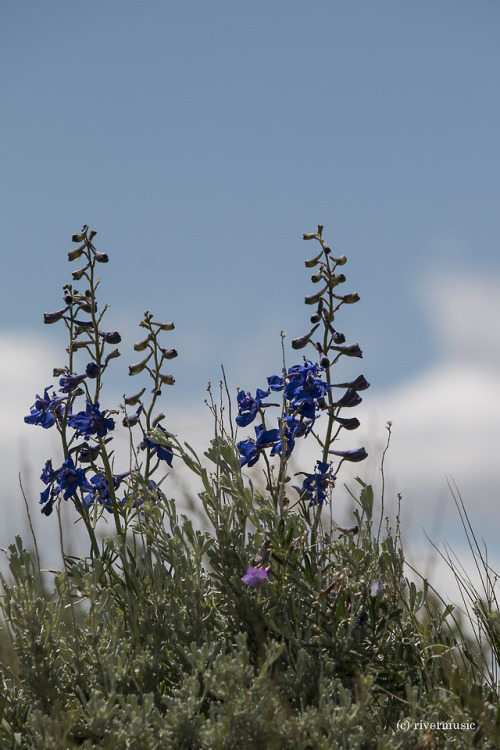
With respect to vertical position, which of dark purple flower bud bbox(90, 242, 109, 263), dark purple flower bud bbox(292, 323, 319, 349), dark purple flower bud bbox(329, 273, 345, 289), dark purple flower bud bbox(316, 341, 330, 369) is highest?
dark purple flower bud bbox(90, 242, 109, 263)

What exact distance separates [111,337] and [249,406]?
830 millimetres

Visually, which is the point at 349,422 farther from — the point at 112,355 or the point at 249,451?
the point at 112,355

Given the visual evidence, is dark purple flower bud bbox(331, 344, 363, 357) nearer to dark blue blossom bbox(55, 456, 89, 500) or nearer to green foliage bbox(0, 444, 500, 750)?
green foliage bbox(0, 444, 500, 750)

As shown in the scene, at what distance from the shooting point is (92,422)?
3824mm

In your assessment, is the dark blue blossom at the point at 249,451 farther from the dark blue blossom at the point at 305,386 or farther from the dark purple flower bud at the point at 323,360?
the dark purple flower bud at the point at 323,360

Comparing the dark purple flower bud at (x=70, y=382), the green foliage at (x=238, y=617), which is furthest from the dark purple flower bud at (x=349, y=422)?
the dark purple flower bud at (x=70, y=382)

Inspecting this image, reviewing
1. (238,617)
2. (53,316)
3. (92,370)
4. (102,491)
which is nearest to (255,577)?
(238,617)

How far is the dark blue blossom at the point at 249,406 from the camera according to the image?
368cm

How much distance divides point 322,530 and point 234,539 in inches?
15.4

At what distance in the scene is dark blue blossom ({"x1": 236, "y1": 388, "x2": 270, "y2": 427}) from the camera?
368 cm

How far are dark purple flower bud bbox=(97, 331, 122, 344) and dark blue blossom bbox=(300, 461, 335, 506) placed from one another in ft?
3.98

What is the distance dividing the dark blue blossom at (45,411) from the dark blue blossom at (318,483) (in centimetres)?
133

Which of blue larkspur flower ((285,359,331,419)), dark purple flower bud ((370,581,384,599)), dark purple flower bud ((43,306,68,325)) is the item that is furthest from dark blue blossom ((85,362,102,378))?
dark purple flower bud ((370,581,384,599))

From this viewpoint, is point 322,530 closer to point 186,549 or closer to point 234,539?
point 234,539
